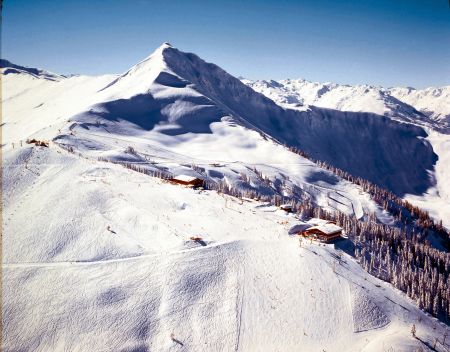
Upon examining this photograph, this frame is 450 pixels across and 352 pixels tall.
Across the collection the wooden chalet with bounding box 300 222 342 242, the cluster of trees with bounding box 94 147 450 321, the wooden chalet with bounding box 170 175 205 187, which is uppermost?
the wooden chalet with bounding box 170 175 205 187

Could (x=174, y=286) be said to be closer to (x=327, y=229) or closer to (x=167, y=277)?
(x=167, y=277)

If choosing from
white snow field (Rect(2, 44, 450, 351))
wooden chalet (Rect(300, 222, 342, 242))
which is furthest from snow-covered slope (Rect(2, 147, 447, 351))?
wooden chalet (Rect(300, 222, 342, 242))

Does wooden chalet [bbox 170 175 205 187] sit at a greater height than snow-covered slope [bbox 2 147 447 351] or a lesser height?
greater

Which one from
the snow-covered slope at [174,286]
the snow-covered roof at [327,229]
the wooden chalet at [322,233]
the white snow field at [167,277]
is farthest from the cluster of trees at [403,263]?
the snow-covered roof at [327,229]

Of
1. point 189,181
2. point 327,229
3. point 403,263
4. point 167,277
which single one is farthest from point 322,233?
point 189,181

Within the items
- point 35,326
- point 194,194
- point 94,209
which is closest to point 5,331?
point 35,326

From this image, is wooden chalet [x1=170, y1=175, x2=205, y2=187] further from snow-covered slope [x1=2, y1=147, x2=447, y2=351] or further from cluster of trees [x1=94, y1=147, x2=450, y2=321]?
snow-covered slope [x1=2, y1=147, x2=447, y2=351]
